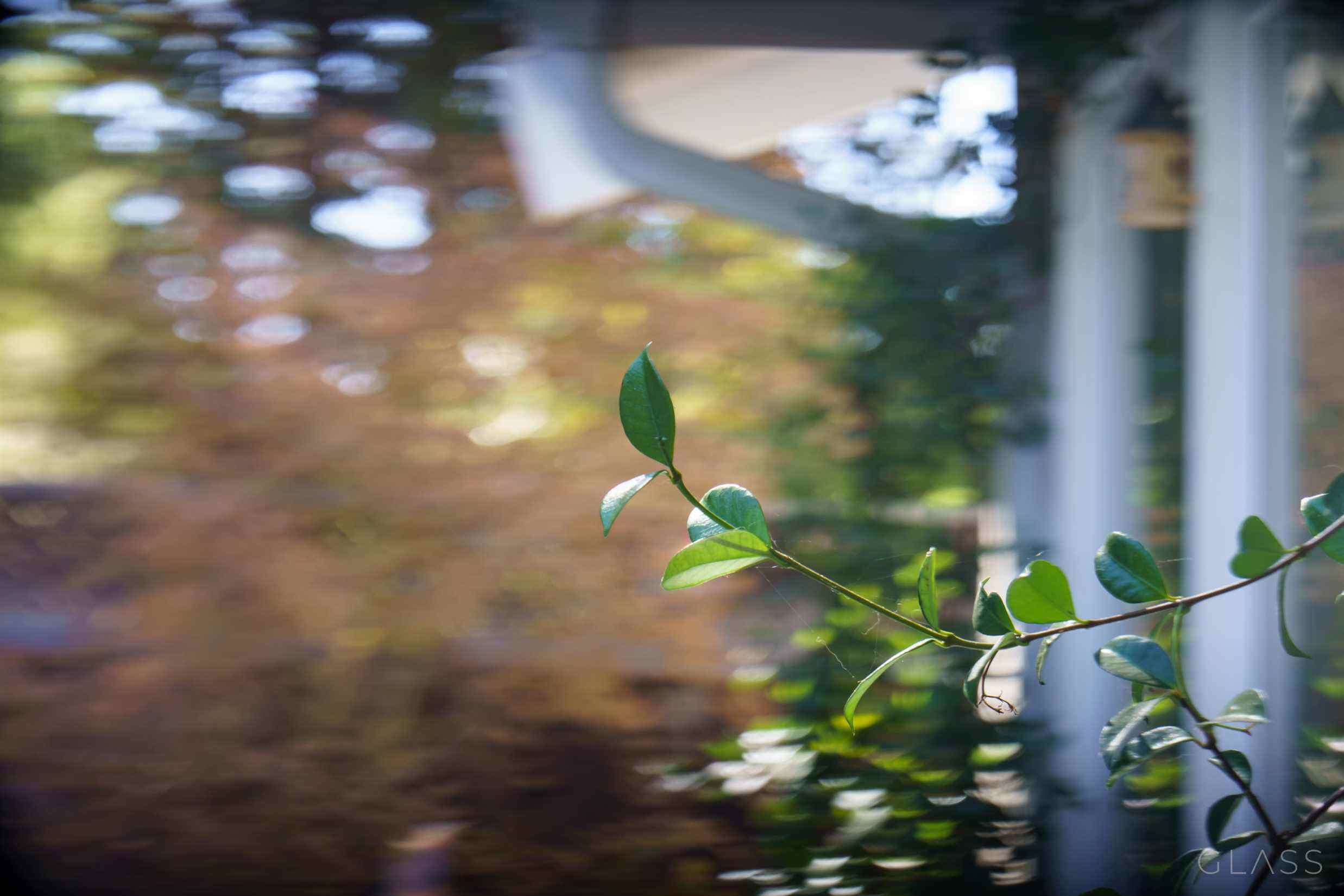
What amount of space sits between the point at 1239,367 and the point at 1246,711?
1108 millimetres

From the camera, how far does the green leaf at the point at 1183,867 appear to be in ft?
1.27

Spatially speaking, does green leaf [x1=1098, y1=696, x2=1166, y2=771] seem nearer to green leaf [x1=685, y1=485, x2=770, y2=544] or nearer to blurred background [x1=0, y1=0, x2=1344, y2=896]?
green leaf [x1=685, y1=485, x2=770, y2=544]

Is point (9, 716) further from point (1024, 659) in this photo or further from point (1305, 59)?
point (1305, 59)

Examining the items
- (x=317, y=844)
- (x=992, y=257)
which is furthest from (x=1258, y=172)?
(x=317, y=844)

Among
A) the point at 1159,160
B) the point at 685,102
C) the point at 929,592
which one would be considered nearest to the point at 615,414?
the point at 685,102

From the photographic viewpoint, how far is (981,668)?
0.35m

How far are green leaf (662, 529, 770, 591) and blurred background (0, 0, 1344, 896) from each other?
37.7 inches

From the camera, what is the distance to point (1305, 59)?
1.25m

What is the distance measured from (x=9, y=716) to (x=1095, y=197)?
2447 millimetres

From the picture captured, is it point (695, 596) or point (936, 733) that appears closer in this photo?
point (936, 733)

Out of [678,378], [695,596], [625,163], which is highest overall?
[625,163]

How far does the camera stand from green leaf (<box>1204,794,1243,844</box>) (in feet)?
1.30

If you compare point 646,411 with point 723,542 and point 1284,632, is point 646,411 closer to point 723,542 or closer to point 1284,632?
point 723,542

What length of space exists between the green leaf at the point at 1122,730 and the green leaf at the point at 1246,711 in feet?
0.07
